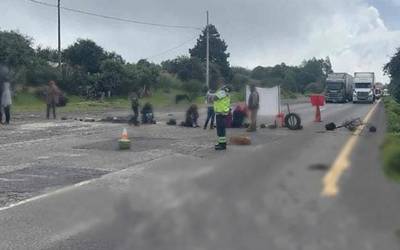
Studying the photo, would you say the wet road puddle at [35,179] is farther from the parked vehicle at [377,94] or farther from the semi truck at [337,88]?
the parked vehicle at [377,94]

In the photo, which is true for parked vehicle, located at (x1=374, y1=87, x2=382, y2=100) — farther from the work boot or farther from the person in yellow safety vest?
the work boot

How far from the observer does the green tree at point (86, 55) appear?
5475cm

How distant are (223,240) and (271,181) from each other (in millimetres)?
1095

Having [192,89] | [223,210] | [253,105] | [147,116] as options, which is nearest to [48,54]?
[192,89]

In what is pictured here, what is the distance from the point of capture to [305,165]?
22.4 feet

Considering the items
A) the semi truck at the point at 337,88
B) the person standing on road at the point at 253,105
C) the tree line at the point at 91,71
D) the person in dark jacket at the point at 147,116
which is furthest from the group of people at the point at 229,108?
the semi truck at the point at 337,88

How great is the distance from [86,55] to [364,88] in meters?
27.2

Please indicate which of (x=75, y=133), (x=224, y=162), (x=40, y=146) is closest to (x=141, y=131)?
(x=75, y=133)

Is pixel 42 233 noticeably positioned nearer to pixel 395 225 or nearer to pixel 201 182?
pixel 201 182

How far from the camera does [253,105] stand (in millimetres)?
21078

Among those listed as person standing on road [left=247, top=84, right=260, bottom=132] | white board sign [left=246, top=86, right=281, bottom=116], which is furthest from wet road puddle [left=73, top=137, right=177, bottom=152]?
white board sign [left=246, top=86, right=281, bottom=116]

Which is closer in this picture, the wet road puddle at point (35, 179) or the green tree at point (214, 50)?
the wet road puddle at point (35, 179)

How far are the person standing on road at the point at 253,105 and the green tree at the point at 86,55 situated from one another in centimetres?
3467

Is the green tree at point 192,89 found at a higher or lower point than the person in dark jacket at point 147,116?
higher
